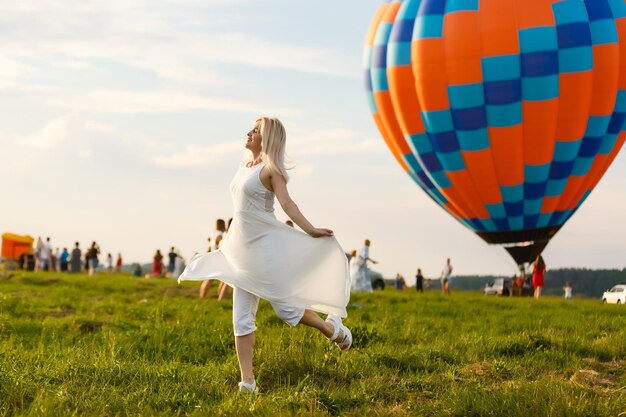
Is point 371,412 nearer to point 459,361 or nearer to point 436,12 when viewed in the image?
point 459,361

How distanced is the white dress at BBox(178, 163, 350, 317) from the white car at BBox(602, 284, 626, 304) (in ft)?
130

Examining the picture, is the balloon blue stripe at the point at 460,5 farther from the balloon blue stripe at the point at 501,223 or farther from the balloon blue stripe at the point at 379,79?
the balloon blue stripe at the point at 501,223

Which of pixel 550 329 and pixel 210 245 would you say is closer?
pixel 550 329

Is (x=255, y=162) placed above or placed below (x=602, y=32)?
below

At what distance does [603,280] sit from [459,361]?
125628mm

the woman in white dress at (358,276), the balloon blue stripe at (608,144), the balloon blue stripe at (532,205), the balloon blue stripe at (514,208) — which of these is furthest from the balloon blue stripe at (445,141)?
the woman in white dress at (358,276)

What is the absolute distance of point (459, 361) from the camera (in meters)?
9.28

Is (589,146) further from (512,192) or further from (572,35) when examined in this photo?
(572,35)

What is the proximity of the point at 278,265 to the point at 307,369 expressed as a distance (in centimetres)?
105

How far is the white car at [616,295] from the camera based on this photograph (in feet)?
149

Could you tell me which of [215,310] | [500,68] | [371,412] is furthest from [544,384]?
[500,68]

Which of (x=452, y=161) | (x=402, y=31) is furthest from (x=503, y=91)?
(x=402, y=31)

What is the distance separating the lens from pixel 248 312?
7.79 m

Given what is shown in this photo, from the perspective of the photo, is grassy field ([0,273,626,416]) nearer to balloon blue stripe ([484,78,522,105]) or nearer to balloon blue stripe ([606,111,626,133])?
balloon blue stripe ([484,78,522,105])
